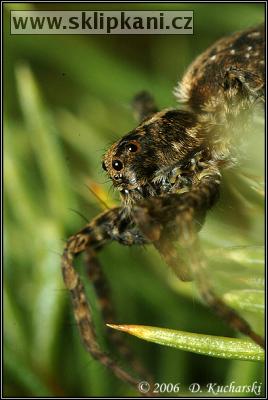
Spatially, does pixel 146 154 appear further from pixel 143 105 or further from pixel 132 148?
pixel 143 105

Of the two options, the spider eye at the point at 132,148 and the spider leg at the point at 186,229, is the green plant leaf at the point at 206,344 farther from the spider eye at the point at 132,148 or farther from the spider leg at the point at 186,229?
the spider eye at the point at 132,148

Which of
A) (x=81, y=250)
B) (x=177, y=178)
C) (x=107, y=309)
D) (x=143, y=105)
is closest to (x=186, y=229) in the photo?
(x=177, y=178)

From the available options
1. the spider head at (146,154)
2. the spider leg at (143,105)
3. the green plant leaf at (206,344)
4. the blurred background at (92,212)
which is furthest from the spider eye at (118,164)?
the spider leg at (143,105)

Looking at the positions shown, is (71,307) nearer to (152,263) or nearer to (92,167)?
(152,263)

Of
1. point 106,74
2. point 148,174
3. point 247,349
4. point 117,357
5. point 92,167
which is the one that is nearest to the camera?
point 247,349

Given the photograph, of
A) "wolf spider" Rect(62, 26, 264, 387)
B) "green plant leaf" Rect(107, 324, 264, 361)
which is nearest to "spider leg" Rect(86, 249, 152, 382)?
"wolf spider" Rect(62, 26, 264, 387)

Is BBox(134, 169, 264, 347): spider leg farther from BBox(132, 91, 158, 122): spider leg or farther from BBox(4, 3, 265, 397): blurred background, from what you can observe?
BBox(132, 91, 158, 122): spider leg

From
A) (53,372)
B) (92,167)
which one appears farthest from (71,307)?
(92,167)
